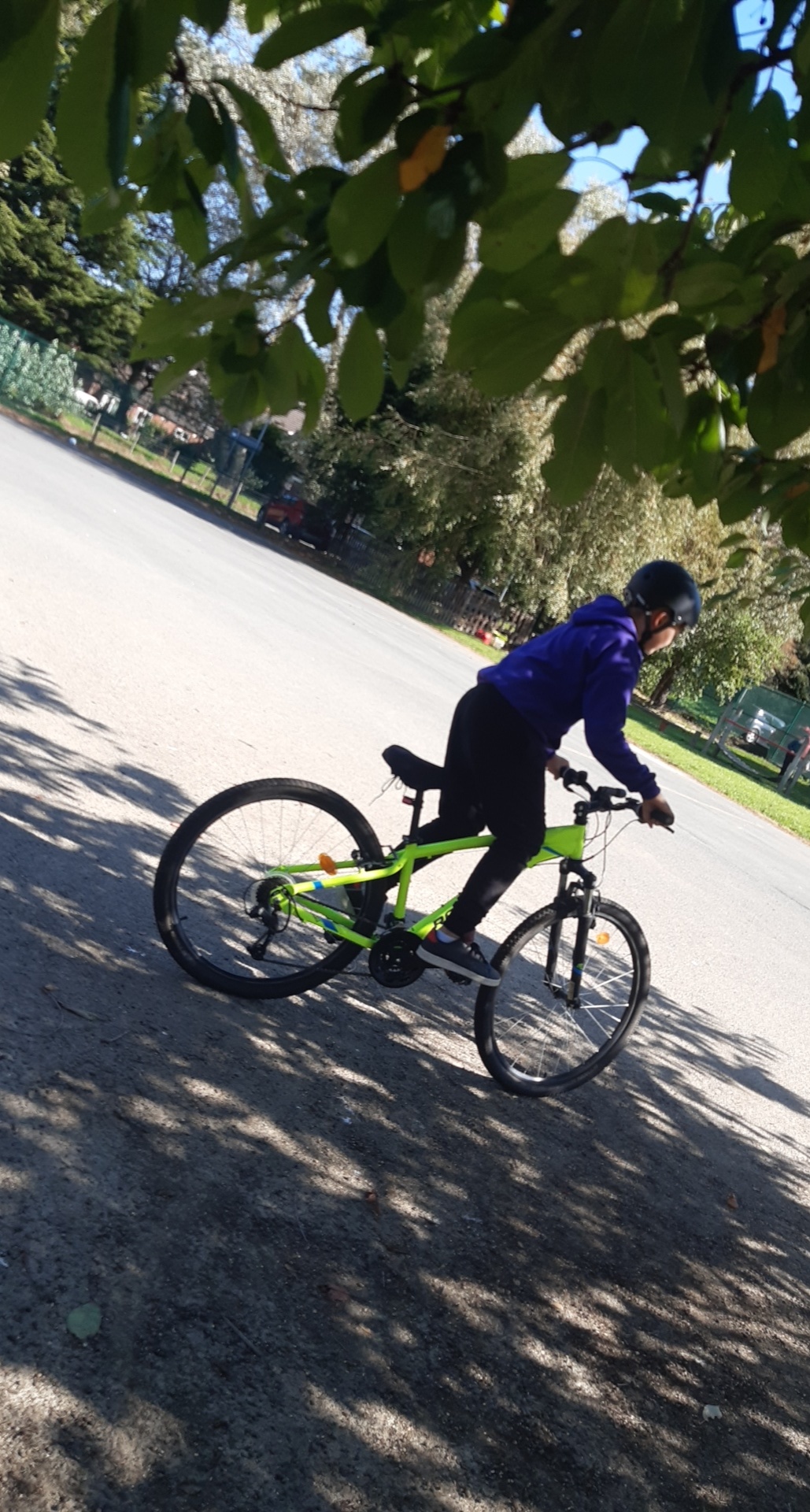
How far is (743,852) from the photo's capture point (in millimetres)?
15227

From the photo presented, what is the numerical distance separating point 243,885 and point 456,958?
83 cm

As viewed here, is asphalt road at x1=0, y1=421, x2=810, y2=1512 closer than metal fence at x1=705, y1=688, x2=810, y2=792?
Yes

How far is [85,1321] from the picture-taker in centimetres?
275

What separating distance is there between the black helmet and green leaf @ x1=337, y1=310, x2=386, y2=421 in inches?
102

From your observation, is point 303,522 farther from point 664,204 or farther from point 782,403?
point 664,204

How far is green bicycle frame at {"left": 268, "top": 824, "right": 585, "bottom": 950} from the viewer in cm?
477

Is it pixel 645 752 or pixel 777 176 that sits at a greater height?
pixel 777 176

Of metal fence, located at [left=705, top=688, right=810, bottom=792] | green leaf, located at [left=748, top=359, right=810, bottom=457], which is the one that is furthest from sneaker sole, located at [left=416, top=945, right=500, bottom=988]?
metal fence, located at [left=705, top=688, right=810, bottom=792]

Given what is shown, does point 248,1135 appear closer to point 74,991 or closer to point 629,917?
point 74,991

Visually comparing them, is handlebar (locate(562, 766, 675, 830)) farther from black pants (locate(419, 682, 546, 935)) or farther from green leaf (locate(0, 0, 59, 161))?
green leaf (locate(0, 0, 59, 161))

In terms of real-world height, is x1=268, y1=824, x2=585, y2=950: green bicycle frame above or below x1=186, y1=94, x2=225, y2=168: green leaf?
below

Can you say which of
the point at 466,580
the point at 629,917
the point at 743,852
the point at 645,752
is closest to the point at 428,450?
the point at 466,580

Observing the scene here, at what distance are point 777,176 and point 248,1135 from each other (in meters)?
2.80

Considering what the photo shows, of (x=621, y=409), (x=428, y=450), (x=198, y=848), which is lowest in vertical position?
(x=198, y=848)
